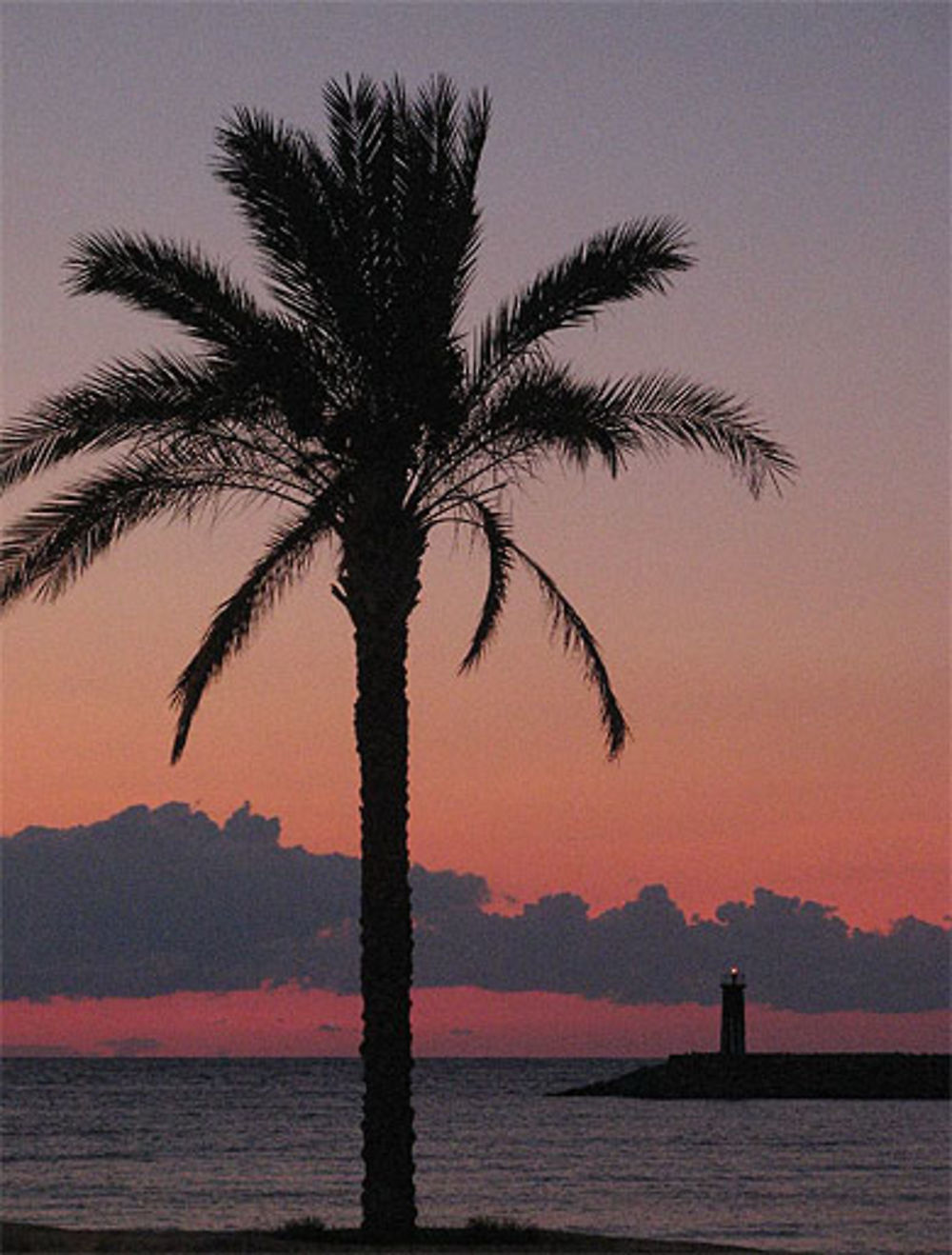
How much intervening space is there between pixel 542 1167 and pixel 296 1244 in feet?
123

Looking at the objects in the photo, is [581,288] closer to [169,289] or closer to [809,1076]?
[169,289]

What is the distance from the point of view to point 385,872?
21.0 m

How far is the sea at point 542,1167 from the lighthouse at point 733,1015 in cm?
269

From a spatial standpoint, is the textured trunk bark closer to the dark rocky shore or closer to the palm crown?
the palm crown

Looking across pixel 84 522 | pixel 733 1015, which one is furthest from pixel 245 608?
pixel 733 1015

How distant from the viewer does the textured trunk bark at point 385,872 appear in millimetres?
20828

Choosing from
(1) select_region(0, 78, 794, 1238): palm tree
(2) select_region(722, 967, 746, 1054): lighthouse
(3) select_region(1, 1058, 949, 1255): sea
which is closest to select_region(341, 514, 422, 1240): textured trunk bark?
(1) select_region(0, 78, 794, 1238): palm tree

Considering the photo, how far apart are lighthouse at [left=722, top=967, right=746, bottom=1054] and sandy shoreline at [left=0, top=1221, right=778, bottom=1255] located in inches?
2796

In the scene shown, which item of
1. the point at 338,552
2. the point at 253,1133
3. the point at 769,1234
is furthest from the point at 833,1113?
the point at 338,552

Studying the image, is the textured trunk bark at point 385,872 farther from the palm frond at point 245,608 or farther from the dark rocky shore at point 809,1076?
the dark rocky shore at point 809,1076

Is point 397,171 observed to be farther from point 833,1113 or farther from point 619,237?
point 833,1113

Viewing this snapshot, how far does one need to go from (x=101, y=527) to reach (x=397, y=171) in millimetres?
4879

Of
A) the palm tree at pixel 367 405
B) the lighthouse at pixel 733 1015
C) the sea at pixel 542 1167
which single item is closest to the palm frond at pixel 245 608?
the palm tree at pixel 367 405

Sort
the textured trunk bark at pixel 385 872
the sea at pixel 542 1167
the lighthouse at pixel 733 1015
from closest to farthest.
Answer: the textured trunk bark at pixel 385 872 → the sea at pixel 542 1167 → the lighthouse at pixel 733 1015
